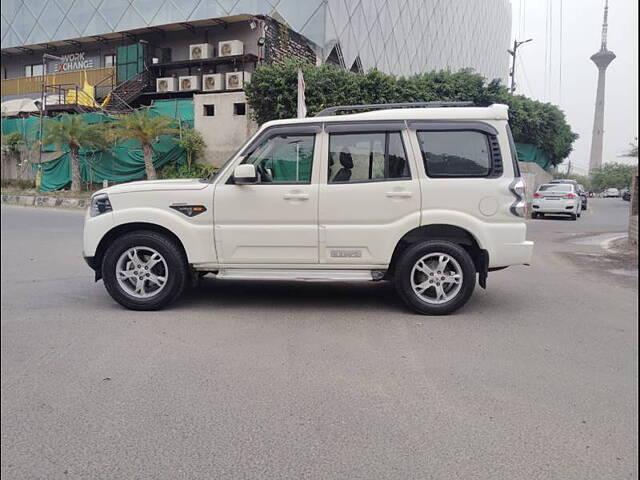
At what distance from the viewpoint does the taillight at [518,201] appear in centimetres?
481

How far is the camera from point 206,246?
500cm

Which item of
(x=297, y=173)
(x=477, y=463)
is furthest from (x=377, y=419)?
(x=297, y=173)

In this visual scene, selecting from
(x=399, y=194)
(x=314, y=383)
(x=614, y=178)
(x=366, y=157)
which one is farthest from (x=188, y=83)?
(x=614, y=178)

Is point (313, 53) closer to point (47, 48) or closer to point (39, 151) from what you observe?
point (47, 48)

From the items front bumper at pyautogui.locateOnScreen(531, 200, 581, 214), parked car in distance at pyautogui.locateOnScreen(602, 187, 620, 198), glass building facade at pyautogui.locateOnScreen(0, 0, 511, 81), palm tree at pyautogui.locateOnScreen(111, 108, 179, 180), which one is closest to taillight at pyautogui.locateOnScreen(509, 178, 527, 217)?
glass building facade at pyautogui.locateOnScreen(0, 0, 511, 81)

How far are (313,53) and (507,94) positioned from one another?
3596 millimetres

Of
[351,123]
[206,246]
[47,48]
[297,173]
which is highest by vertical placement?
[47,48]

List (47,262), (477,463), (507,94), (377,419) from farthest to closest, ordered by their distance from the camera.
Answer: (47,262) < (507,94) < (377,419) < (477,463)

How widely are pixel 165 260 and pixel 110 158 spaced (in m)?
1.11

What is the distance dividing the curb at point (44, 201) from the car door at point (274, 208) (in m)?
1.45

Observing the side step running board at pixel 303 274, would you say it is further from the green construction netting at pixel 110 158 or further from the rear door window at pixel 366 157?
the green construction netting at pixel 110 158

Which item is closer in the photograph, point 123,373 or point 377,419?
point 377,419

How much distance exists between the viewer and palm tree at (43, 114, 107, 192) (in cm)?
453

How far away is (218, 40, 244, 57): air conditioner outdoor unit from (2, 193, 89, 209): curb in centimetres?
203
